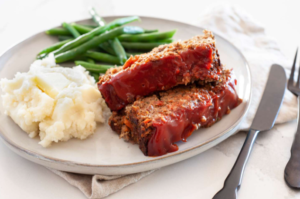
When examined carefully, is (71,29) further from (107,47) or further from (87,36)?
(107,47)

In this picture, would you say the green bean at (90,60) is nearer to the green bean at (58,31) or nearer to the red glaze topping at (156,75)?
the green bean at (58,31)

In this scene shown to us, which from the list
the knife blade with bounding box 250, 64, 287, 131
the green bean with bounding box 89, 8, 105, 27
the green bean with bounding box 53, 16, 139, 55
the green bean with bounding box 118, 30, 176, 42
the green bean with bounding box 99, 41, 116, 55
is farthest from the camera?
the green bean with bounding box 89, 8, 105, 27

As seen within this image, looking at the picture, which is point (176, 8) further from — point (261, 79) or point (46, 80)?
point (46, 80)

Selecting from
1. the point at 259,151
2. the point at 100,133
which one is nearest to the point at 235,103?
the point at 259,151

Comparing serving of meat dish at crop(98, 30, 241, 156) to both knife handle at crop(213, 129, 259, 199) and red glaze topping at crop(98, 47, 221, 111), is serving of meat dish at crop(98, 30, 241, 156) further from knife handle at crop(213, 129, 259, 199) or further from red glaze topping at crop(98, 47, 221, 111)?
knife handle at crop(213, 129, 259, 199)

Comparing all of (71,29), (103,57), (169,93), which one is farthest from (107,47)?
(169,93)

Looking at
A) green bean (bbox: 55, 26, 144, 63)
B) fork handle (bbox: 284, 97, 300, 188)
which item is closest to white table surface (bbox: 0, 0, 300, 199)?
fork handle (bbox: 284, 97, 300, 188)
